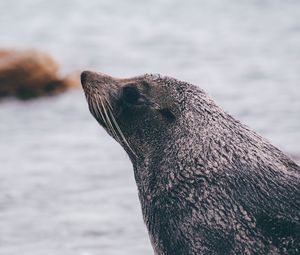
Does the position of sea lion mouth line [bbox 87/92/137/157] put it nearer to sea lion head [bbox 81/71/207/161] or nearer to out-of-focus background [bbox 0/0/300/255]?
sea lion head [bbox 81/71/207/161]

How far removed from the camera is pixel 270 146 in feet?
21.2

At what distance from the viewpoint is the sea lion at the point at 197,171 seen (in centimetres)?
613

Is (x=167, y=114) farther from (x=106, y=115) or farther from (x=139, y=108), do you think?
(x=106, y=115)

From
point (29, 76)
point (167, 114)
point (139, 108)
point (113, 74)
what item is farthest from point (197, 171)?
point (113, 74)

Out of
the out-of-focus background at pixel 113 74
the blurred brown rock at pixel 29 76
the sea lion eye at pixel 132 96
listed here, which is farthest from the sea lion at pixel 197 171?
the blurred brown rock at pixel 29 76

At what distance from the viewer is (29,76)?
18.1 meters

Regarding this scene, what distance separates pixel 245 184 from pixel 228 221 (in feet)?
0.78

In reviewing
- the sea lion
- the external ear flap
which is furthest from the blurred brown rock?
the external ear flap

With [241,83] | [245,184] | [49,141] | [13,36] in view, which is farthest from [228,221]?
[13,36]

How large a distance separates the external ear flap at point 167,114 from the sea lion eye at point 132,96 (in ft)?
0.60

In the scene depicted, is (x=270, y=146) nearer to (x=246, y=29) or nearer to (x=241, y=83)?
(x=241, y=83)

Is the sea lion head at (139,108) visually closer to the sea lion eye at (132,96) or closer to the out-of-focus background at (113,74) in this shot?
the sea lion eye at (132,96)

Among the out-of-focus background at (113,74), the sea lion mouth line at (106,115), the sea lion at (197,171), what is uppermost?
the out-of-focus background at (113,74)

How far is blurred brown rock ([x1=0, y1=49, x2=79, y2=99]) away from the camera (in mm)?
Answer: 17875
